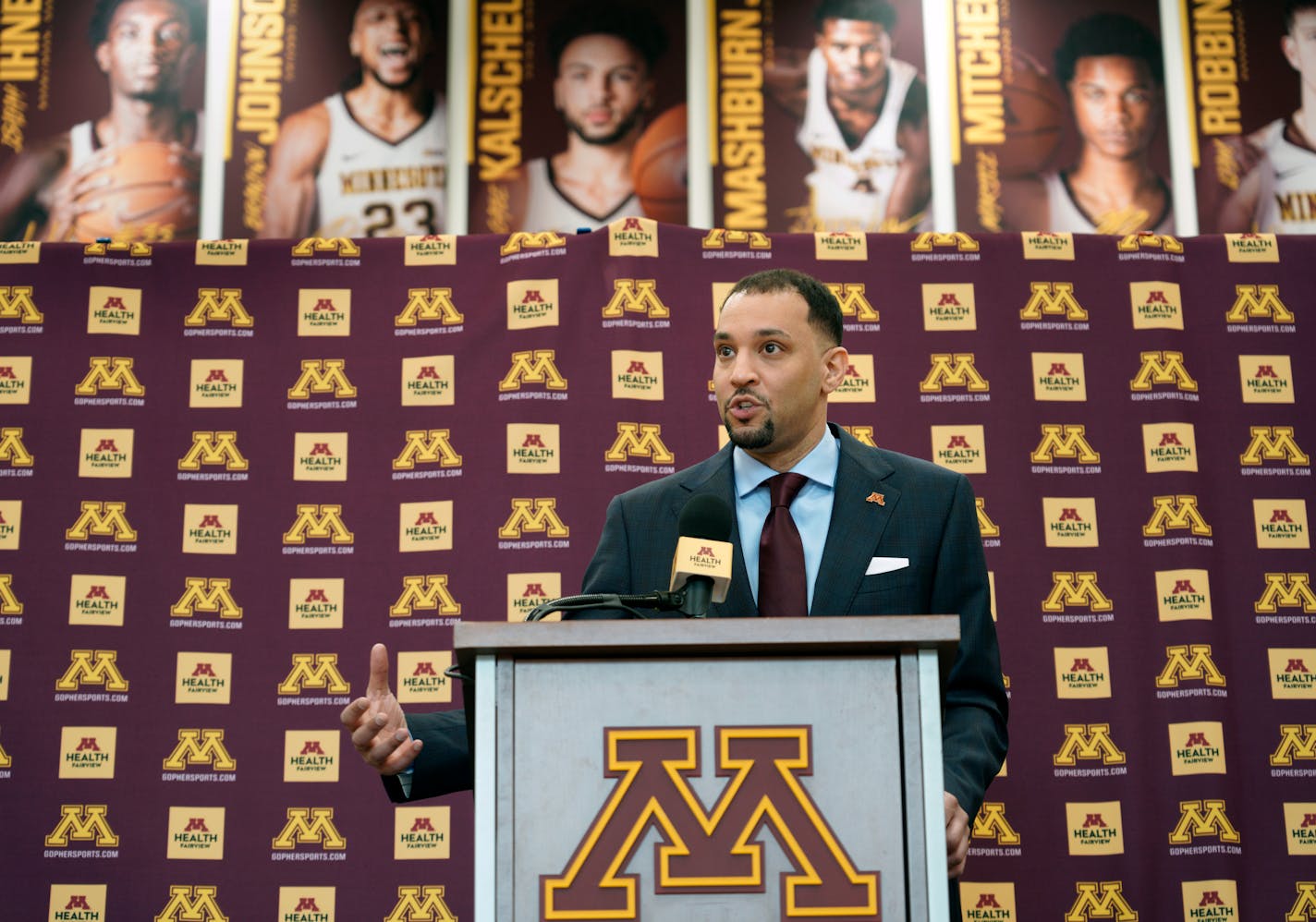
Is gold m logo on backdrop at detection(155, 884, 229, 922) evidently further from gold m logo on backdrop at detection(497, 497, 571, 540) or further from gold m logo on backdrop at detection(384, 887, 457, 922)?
gold m logo on backdrop at detection(497, 497, 571, 540)

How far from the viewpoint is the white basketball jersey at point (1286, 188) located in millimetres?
5117

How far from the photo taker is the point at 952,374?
3965 mm

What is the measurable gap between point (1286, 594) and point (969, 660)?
1.98 meters

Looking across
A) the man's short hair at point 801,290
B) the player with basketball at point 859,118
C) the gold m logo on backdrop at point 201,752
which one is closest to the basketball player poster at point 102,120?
the gold m logo on backdrop at point 201,752

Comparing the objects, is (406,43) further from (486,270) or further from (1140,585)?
(1140,585)

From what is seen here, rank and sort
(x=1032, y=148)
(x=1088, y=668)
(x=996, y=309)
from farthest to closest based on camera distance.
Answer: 1. (x=1032, y=148)
2. (x=996, y=309)
3. (x=1088, y=668)

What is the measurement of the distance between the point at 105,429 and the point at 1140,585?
291 centimetres

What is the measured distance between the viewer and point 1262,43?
5.30m

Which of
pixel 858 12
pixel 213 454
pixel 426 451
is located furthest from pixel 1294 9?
pixel 213 454

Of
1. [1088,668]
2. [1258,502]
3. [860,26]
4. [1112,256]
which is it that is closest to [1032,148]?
[860,26]

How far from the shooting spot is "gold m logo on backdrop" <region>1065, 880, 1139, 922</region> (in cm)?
361

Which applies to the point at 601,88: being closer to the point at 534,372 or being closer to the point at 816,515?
the point at 534,372

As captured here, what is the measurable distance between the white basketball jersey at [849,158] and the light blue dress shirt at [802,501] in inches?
108

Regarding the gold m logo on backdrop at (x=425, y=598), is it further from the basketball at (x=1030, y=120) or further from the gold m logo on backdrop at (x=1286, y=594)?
the basketball at (x=1030, y=120)
